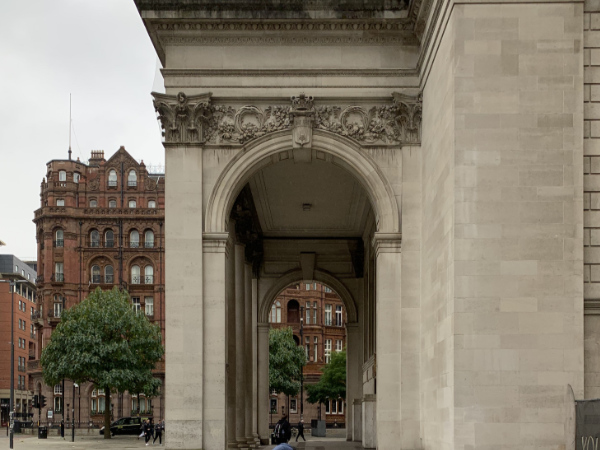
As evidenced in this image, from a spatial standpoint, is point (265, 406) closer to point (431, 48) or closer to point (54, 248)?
point (431, 48)

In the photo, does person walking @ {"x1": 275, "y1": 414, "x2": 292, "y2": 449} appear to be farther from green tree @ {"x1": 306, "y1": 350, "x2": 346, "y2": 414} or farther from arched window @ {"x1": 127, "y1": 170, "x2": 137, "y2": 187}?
arched window @ {"x1": 127, "y1": 170, "x2": 137, "y2": 187}

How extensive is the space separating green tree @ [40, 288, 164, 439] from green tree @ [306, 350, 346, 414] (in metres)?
23.0

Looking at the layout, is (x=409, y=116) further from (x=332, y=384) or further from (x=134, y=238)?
(x=134, y=238)

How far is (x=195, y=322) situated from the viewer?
82.8 feet

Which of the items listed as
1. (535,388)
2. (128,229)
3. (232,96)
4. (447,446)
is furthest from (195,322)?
(128,229)

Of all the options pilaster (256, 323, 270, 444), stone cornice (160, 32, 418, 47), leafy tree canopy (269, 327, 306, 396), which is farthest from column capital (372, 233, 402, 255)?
leafy tree canopy (269, 327, 306, 396)

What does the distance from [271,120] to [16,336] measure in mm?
105207

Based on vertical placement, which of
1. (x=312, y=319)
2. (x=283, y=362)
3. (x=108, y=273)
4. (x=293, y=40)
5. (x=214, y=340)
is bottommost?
(x=283, y=362)

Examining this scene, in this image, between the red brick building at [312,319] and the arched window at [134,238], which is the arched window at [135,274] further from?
the red brick building at [312,319]

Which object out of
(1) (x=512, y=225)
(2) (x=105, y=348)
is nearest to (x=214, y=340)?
(1) (x=512, y=225)

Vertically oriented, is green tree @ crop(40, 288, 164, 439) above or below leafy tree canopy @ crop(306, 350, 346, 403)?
above

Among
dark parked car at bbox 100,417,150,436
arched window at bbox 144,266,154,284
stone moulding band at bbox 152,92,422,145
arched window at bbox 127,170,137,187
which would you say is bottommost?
dark parked car at bbox 100,417,150,436

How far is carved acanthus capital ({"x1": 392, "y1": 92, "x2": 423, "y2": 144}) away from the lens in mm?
25469

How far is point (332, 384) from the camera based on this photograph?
95562 mm
